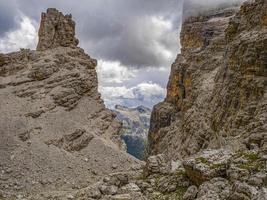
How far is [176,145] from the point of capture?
66.1m

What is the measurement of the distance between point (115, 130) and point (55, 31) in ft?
89.1

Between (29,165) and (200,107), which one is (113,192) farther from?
(200,107)

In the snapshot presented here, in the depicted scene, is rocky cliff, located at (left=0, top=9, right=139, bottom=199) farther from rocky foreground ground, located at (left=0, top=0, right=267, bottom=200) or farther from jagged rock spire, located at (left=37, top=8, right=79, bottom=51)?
rocky foreground ground, located at (left=0, top=0, right=267, bottom=200)

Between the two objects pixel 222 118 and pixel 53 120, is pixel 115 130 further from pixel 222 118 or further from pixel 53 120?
pixel 222 118

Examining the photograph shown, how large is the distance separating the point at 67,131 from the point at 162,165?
1200 inches

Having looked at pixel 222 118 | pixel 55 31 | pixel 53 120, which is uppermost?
pixel 55 31

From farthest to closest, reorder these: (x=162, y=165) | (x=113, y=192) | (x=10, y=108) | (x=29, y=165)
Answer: (x=10, y=108), (x=29, y=165), (x=162, y=165), (x=113, y=192)

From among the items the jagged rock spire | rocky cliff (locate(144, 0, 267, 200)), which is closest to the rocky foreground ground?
rocky cliff (locate(144, 0, 267, 200))

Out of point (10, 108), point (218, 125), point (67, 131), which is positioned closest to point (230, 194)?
point (218, 125)

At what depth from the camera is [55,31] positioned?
259 ft

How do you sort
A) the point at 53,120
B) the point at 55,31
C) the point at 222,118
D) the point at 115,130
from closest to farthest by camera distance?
the point at 222,118 → the point at 53,120 → the point at 115,130 → the point at 55,31

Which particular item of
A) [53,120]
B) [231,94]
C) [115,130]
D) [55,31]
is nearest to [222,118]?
[231,94]

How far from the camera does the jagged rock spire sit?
7769 centimetres

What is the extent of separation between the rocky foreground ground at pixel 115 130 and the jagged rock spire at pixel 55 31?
0.73ft
